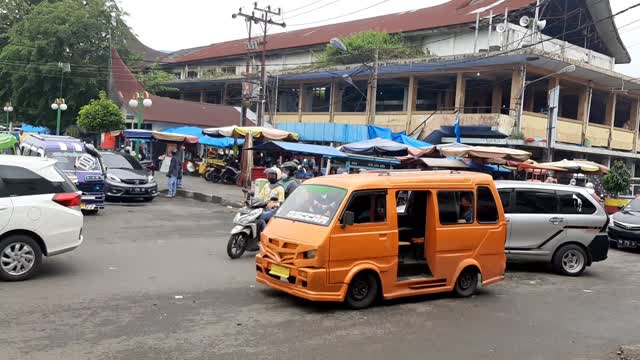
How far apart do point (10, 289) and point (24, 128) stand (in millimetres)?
36013

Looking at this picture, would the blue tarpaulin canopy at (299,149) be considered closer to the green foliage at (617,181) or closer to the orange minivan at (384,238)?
the green foliage at (617,181)

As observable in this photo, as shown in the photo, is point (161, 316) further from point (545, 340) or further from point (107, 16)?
point (107, 16)

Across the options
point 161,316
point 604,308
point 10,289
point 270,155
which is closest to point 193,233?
point 10,289

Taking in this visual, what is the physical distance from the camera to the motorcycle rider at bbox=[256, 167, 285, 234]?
35.8ft

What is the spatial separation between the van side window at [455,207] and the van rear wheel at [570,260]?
3531 millimetres

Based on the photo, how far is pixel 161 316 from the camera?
6.56m

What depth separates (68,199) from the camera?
27.1 ft

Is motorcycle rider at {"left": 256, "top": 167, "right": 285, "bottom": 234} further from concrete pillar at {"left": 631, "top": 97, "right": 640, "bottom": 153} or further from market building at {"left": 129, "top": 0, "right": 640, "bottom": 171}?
concrete pillar at {"left": 631, "top": 97, "right": 640, "bottom": 153}

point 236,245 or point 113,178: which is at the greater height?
point 113,178

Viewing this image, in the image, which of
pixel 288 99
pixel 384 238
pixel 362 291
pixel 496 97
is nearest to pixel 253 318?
pixel 362 291

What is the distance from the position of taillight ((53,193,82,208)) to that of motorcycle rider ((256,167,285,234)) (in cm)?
346

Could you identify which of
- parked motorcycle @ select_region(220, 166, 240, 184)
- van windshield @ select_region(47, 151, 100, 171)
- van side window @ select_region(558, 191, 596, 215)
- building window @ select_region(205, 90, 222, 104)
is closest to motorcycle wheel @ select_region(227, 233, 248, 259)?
van side window @ select_region(558, 191, 596, 215)

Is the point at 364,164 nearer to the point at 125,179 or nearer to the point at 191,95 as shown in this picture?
the point at 125,179

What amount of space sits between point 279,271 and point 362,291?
3.64ft
